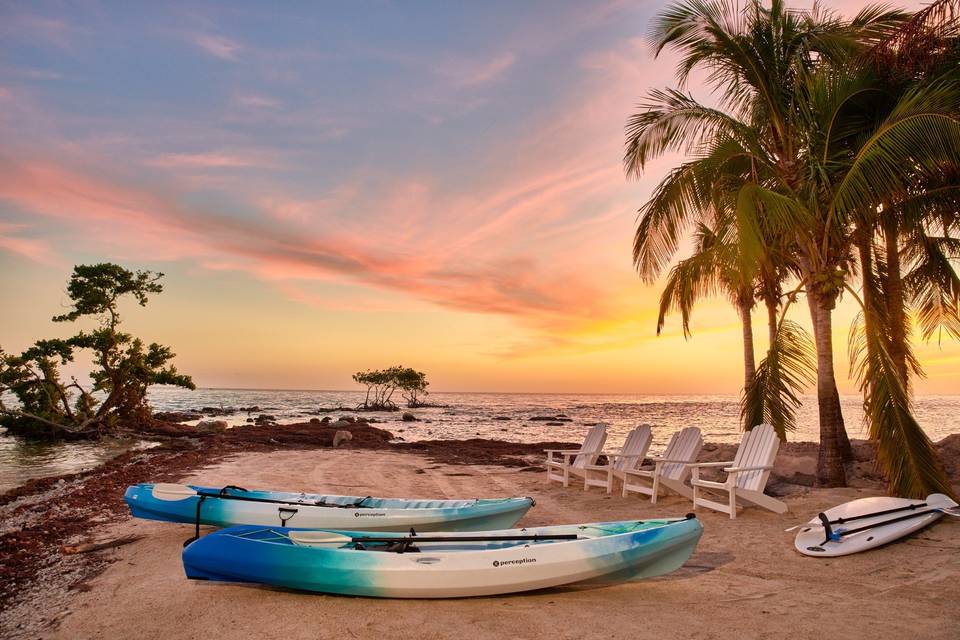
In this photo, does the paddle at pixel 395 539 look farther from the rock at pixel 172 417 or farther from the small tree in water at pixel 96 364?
the rock at pixel 172 417

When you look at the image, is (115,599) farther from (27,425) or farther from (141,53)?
(27,425)

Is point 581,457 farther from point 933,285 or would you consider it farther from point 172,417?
point 172,417

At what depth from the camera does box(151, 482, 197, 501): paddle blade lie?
5.99m

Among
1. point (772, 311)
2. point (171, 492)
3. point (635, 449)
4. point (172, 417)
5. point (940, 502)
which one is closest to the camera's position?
point (940, 502)

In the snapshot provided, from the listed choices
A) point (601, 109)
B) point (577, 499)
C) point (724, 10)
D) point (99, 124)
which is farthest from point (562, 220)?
point (99, 124)

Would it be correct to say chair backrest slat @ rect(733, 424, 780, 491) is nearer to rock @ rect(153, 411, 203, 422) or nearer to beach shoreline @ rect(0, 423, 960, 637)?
beach shoreline @ rect(0, 423, 960, 637)

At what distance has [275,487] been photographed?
9.30m

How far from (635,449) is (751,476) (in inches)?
91.3

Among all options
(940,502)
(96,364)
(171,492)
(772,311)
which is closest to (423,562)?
(171,492)

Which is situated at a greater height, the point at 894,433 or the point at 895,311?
the point at 895,311

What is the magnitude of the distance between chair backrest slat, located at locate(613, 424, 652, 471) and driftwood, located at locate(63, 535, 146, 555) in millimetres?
6638

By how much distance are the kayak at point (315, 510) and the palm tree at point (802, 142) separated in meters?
4.70

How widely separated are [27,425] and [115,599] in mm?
21575

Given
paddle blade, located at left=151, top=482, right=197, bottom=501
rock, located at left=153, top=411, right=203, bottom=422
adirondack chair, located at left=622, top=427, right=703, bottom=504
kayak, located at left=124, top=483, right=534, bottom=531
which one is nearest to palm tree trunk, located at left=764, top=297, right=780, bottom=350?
adirondack chair, located at left=622, top=427, right=703, bottom=504
